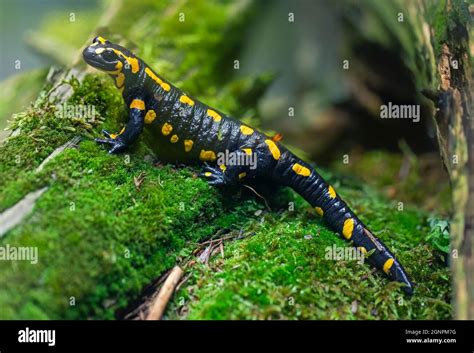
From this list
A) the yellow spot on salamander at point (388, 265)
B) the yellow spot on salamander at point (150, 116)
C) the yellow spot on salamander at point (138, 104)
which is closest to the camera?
the yellow spot on salamander at point (388, 265)

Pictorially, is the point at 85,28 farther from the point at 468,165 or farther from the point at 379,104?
the point at 468,165

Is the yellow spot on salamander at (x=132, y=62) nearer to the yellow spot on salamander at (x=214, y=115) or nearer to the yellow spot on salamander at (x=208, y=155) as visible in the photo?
the yellow spot on salamander at (x=214, y=115)

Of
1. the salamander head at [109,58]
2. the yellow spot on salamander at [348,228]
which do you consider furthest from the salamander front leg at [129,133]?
the yellow spot on salamander at [348,228]

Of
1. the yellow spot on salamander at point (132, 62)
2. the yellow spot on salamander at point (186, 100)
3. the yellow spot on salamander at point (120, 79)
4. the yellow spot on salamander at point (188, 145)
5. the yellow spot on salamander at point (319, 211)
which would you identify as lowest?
the yellow spot on salamander at point (319, 211)

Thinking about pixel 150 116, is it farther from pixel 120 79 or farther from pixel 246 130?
pixel 246 130

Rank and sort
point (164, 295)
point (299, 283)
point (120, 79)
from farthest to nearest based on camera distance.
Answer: point (120, 79)
point (299, 283)
point (164, 295)

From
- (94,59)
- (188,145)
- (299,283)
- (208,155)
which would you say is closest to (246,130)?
(208,155)
